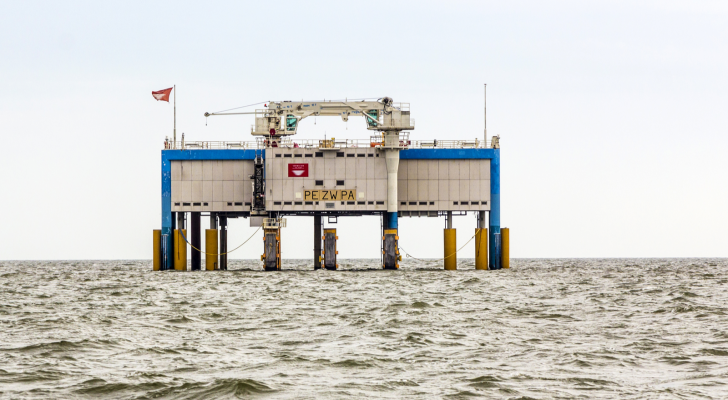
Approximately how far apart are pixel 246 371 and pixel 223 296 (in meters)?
23.2

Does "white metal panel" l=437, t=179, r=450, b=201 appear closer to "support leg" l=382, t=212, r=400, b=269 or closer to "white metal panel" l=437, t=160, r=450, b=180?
"white metal panel" l=437, t=160, r=450, b=180

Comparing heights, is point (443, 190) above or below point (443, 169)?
below

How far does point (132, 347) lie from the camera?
73.0 feet

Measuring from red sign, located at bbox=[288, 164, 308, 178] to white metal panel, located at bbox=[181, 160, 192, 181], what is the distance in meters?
7.78

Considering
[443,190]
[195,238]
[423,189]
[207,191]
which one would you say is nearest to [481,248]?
[443,190]

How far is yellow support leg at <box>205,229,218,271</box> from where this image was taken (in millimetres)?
71713

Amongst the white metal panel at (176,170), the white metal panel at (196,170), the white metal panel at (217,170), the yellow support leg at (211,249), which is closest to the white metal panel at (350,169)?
the white metal panel at (217,170)

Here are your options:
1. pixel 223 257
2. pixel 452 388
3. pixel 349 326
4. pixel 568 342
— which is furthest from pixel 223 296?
pixel 223 257

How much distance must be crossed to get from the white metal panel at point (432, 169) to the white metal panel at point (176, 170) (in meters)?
19.2

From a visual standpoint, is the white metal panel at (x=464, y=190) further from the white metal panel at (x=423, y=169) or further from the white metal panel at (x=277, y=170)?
the white metal panel at (x=277, y=170)

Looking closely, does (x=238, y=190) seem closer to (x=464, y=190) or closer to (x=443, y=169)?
(x=443, y=169)

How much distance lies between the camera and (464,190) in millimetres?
69250

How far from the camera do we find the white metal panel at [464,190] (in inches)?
2724

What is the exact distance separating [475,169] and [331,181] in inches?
441
